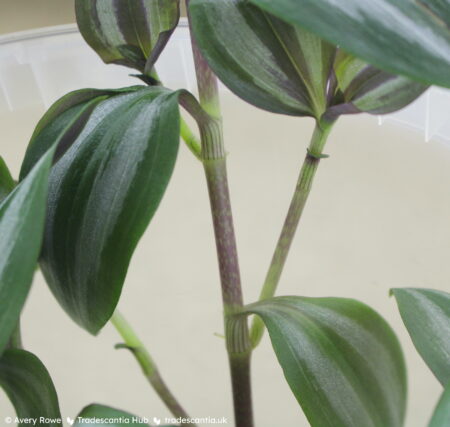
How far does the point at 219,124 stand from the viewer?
368 mm

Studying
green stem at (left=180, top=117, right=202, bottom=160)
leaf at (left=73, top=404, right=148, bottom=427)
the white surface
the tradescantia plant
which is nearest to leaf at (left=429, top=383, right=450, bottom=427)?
the tradescantia plant

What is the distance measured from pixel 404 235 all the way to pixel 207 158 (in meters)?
0.34

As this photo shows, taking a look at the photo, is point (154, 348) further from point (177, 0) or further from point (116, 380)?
point (177, 0)

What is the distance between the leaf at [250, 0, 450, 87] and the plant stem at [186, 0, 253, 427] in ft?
0.52

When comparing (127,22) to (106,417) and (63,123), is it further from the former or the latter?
(106,417)

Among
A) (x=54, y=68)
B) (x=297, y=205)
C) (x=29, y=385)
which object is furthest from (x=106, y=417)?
(x=54, y=68)

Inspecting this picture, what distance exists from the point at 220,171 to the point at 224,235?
0.04 metres

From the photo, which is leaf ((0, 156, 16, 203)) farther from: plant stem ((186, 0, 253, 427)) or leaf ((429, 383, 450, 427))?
leaf ((429, 383, 450, 427))

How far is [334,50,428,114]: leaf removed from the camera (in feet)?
0.97

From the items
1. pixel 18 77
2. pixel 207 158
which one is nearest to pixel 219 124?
pixel 207 158

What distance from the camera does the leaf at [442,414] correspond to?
0.72 ft

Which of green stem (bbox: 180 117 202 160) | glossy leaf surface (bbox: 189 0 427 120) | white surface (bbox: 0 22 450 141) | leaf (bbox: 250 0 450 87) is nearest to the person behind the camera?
leaf (bbox: 250 0 450 87)

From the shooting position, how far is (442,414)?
0.22 meters

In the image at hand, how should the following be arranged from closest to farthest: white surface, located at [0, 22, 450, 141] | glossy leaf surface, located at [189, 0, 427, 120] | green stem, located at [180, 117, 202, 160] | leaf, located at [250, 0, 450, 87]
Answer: leaf, located at [250, 0, 450, 87]
glossy leaf surface, located at [189, 0, 427, 120]
green stem, located at [180, 117, 202, 160]
white surface, located at [0, 22, 450, 141]
